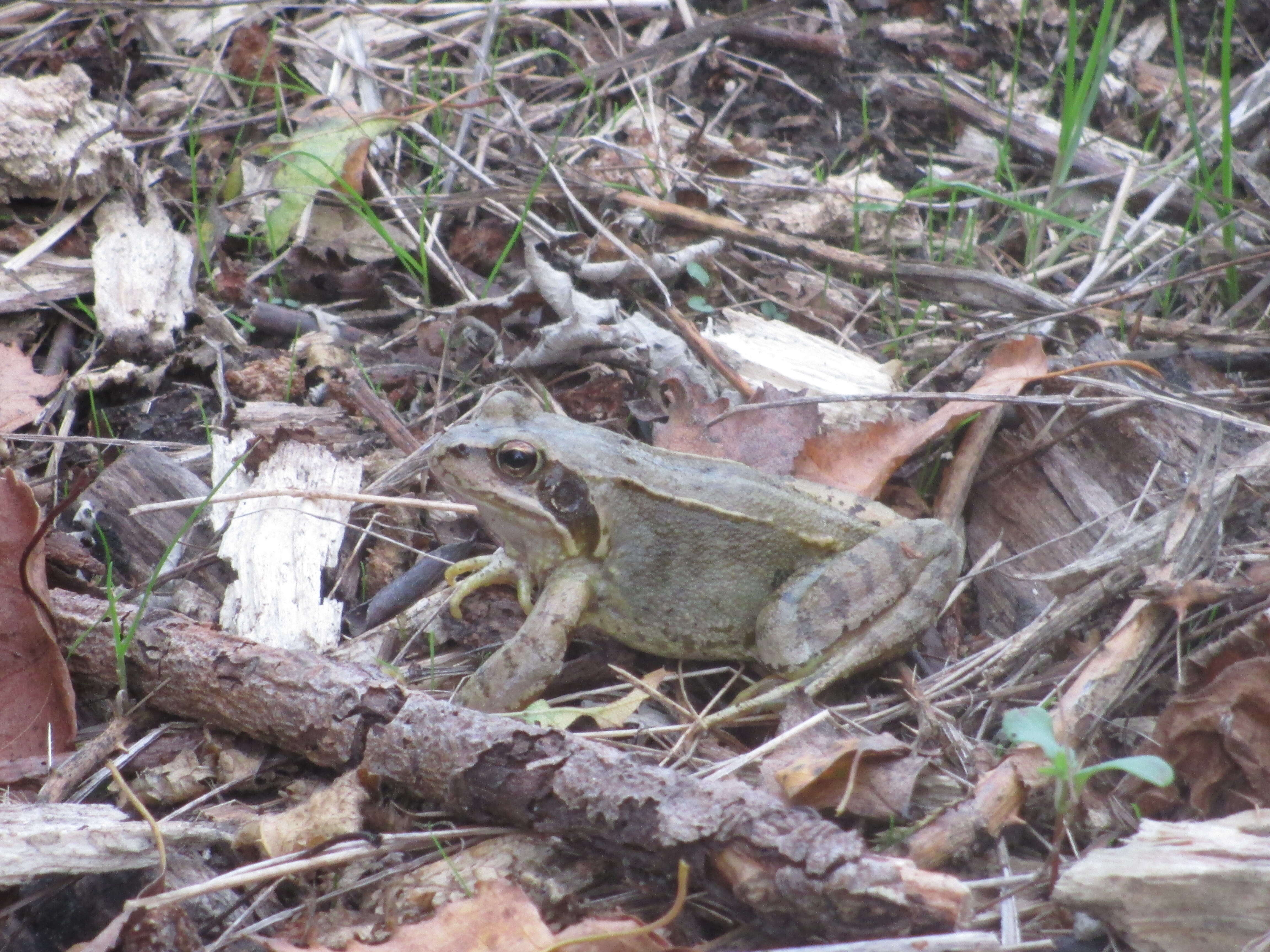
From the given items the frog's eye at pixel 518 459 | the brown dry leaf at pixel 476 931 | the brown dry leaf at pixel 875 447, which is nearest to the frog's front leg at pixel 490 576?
the frog's eye at pixel 518 459

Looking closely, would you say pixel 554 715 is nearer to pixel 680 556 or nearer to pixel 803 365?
pixel 680 556

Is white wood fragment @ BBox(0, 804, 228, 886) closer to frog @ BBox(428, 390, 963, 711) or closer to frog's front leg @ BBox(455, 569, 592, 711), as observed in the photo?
frog's front leg @ BBox(455, 569, 592, 711)

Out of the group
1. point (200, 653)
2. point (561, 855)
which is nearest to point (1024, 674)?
point (561, 855)

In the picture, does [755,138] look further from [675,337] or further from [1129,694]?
[1129,694]

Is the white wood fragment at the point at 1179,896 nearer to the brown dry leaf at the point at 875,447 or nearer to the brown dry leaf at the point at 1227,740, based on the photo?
the brown dry leaf at the point at 1227,740

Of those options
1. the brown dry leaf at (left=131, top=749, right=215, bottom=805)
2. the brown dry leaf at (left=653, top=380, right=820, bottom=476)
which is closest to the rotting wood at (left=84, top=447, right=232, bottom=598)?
the brown dry leaf at (left=131, top=749, right=215, bottom=805)
